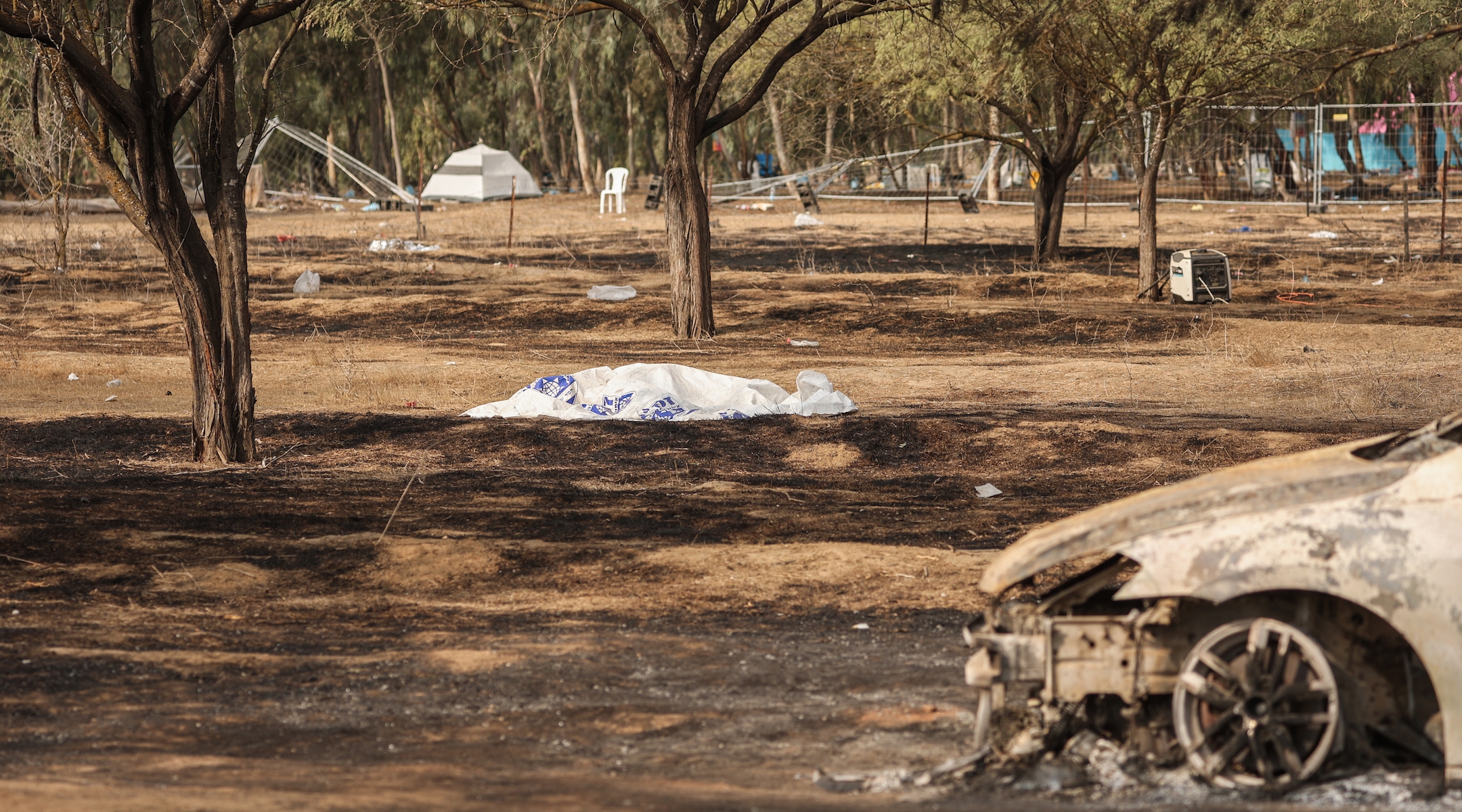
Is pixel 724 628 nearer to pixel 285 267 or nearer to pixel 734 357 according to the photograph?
pixel 734 357

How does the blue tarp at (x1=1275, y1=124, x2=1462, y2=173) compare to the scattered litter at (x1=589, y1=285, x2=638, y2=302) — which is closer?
the scattered litter at (x1=589, y1=285, x2=638, y2=302)

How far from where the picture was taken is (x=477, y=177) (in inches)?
2197

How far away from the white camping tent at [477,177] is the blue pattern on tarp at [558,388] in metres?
43.3

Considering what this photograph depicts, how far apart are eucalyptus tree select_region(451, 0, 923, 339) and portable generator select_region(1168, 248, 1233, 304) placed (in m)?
5.48

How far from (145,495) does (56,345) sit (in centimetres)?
976

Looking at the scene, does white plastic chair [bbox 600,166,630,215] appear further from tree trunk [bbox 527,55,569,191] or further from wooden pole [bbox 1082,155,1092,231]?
wooden pole [bbox 1082,155,1092,231]

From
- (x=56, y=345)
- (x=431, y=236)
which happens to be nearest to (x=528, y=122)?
(x=431, y=236)

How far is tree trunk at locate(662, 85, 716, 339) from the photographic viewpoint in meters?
18.5

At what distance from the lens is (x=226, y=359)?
37.1 feet

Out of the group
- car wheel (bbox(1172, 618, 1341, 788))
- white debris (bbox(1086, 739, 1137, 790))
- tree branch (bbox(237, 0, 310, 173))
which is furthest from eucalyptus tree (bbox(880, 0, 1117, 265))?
car wheel (bbox(1172, 618, 1341, 788))

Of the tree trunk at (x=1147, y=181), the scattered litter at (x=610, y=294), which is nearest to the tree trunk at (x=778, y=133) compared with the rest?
the scattered litter at (x=610, y=294)

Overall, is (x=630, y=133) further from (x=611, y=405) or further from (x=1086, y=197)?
(x=611, y=405)

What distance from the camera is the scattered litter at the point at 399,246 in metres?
31.7

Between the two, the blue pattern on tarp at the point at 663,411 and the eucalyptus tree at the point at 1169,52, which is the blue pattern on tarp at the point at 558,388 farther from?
the eucalyptus tree at the point at 1169,52
